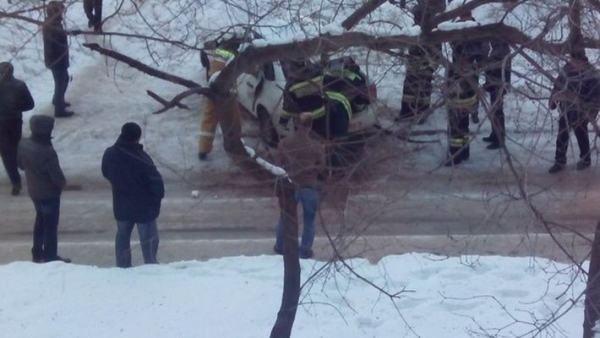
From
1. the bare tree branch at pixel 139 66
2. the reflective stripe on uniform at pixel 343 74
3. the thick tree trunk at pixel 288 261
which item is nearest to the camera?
the bare tree branch at pixel 139 66

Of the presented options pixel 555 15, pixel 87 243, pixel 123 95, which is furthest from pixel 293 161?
pixel 123 95

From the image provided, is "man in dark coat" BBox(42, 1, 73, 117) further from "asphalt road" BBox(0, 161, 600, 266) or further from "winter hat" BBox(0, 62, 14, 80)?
"asphalt road" BBox(0, 161, 600, 266)

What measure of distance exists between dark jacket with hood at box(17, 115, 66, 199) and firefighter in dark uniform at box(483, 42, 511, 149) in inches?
207

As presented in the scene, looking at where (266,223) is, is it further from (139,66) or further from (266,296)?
(139,66)

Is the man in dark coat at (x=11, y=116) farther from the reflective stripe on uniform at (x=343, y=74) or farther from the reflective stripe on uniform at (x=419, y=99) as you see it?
the reflective stripe on uniform at (x=419, y=99)

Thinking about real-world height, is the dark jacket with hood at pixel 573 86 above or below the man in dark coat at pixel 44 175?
above

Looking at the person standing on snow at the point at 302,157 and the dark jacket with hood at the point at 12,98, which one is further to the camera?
the dark jacket with hood at the point at 12,98

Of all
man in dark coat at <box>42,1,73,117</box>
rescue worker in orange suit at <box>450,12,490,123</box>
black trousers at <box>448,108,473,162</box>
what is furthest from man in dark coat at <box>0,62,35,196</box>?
black trousers at <box>448,108,473,162</box>

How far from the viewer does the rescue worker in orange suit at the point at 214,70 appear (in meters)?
6.12

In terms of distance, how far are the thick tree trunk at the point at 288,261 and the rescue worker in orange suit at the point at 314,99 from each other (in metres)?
0.48

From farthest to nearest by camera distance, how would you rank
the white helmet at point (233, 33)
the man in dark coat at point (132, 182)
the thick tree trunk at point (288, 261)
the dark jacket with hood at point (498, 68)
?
the man in dark coat at point (132, 182)
the thick tree trunk at point (288, 261)
the white helmet at point (233, 33)
the dark jacket with hood at point (498, 68)

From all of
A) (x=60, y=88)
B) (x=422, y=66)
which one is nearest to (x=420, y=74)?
(x=422, y=66)

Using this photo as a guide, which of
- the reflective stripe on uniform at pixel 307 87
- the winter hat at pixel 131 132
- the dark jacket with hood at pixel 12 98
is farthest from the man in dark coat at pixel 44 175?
the reflective stripe on uniform at pixel 307 87

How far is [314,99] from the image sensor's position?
7.18 metres
